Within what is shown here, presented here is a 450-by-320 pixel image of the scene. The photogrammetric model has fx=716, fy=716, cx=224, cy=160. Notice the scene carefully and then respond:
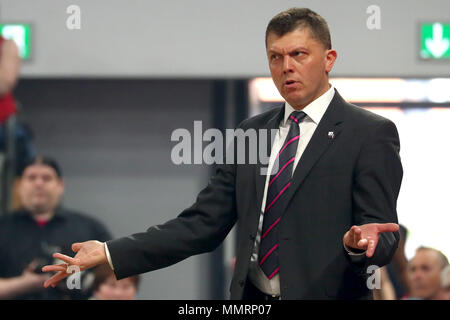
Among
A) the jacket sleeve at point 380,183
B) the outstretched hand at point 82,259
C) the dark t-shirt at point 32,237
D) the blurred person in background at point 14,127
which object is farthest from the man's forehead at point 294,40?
the blurred person in background at point 14,127

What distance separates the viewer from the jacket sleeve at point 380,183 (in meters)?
1.63

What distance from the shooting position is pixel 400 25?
4.01 meters

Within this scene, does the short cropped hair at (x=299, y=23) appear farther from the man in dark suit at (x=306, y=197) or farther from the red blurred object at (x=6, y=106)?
the red blurred object at (x=6, y=106)

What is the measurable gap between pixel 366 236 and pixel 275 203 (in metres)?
0.29

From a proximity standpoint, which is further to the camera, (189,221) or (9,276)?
(9,276)

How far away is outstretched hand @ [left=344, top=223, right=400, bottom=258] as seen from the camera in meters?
1.51

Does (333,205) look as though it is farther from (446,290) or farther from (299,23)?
(446,290)

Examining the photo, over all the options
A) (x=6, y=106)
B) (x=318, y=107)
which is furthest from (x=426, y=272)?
(x=6, y=106)

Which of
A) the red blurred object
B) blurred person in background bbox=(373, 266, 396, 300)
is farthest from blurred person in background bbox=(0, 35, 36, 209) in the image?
blurred person in background bbox=(373, 266, 396, 300)

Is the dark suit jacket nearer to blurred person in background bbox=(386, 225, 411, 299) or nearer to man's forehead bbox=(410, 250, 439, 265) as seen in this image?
man's forehead bbox=(410, 250, 439, 265)

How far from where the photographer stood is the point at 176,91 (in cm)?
435

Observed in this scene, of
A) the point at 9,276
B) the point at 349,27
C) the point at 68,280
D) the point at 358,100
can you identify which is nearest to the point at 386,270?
the point at 358,100
